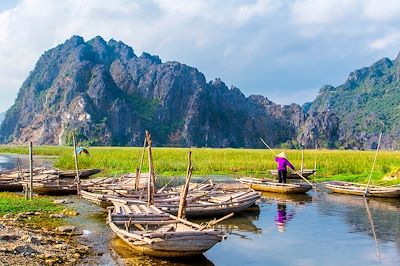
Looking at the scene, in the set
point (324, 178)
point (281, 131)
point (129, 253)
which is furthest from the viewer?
point (281, 131)

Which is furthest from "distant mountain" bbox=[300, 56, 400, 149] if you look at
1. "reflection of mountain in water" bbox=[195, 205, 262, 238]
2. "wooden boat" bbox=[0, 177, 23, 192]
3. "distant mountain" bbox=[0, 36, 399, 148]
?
"wooden boat" bbox=[0, 177, 23, 192]

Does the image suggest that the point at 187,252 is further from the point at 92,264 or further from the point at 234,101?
the point at 234,101

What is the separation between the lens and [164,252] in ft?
28.1

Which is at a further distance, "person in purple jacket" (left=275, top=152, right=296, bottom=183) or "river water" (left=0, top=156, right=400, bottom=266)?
"person in purple jacket" (left=275, top=152, right=296, bottom=183)

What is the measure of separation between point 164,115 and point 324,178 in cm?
14247

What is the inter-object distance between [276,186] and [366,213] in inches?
203

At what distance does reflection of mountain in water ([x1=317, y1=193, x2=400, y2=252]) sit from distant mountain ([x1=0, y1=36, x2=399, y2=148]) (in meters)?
119

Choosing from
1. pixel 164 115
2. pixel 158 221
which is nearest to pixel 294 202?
pixel 158 221

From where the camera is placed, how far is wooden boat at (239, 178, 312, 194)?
63.5 feet

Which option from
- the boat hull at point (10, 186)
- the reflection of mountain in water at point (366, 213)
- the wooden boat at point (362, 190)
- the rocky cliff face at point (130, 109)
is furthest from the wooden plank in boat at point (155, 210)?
the rocky cliff face at point (130, 109)

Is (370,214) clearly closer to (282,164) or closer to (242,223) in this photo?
(242,223)

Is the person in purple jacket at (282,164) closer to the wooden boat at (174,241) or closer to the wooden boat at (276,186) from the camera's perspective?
the wooden boat at (276,186)

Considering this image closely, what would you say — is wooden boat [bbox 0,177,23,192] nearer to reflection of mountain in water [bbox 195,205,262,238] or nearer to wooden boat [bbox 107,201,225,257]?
reflection of mountain in water [bbox 195,205,262,238]

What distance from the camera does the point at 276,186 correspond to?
64.9 ft
